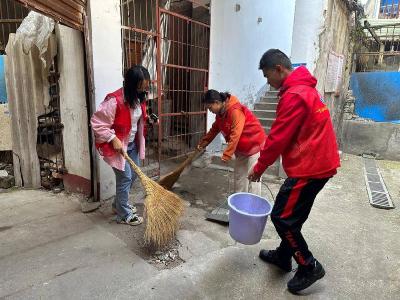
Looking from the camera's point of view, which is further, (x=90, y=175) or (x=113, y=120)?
(x=90, y=175)

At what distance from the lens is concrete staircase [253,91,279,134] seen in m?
5.96

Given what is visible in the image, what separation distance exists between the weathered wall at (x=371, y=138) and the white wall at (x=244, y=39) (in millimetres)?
2779

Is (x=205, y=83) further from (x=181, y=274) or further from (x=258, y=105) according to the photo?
(x=181, y=274)

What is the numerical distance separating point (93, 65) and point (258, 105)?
4125mm

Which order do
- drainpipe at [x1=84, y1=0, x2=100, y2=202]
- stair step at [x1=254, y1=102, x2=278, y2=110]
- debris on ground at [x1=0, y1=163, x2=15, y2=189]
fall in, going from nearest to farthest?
drainpipe at [x1=84, y1=0, x2=100, y2=202], debris on ground at [x1=0, y1=163, x2=15, y2=189], stair step at [x1=254, y1=102, x2=278, y2=110]

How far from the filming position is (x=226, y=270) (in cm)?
245

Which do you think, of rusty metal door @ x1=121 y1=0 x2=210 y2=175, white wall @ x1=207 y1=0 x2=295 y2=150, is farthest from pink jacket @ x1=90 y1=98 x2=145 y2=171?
white wall @ x1=207 y1=0 x2=295 y2=150

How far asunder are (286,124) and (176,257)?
1604 mm

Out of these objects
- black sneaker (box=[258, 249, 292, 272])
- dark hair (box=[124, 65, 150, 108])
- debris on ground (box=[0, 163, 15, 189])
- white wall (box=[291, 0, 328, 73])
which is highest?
white wall (box=[291, 0, 328, 73])

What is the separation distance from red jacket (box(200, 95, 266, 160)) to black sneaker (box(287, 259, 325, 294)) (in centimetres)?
130

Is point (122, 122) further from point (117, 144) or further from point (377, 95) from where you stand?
point (377, 95)

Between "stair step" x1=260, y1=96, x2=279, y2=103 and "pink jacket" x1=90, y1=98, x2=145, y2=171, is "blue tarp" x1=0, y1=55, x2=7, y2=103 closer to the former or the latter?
"pink jacket" x1=90, y1=98, x2=145, y2=171

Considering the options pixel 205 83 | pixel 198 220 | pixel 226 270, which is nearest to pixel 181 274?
pixel 226 270

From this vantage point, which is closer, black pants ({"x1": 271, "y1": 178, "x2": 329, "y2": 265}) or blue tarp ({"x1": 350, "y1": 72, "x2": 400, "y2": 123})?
black pants ({"x1": 271, "y1": 178, "x2": 329, "y2": 265})
